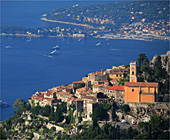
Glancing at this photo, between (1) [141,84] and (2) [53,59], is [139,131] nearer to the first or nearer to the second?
(1) [141,84]

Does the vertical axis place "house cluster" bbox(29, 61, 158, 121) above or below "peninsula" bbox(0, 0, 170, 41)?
below

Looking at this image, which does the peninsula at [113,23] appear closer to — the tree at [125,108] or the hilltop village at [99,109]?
the hilltop village at [99,109]

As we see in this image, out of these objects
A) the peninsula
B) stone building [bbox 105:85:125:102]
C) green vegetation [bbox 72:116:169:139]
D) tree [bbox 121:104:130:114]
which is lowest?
green vegetation [bbox 72:116:169:139]

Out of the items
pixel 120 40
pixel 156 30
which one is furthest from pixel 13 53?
pixel 156 30

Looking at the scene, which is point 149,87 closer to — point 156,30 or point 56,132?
point 56,132

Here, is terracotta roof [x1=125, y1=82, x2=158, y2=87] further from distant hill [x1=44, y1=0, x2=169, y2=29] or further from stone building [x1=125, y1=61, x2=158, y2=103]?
distant hill [x1=44, y1=0, x2=169, y2=29]

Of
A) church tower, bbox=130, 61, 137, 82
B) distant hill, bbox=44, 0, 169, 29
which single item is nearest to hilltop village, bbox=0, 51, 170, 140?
church tower, bbox=130, 61, 137, 82

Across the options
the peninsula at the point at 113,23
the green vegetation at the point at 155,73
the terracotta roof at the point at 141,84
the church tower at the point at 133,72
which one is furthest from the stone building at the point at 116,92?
the peninsula at the point at 113,23

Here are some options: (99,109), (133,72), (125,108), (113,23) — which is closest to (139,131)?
(125,108)

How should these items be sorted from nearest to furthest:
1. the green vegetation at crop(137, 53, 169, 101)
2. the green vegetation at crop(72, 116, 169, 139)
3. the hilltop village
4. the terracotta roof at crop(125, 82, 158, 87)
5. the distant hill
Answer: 1. the green vegetation at crop(72, 116, 169, 139)
2. the hilltop village
3. the terracotta roof at crop(125, 82, 158, 87)
4. the green vegetation at crop(137, 53, 169, 101)
5. the distant hill
